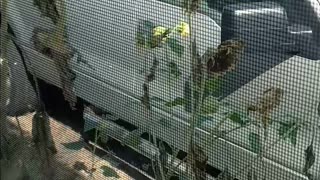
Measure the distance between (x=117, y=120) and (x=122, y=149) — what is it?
13cm

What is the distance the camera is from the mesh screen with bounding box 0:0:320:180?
226 cm

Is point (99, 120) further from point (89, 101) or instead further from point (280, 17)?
point (280, 17)

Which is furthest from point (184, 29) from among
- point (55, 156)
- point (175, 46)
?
point (55, 156)

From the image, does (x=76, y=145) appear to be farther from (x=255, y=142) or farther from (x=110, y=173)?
(x=255, y=142)

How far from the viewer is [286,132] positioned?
2221mm

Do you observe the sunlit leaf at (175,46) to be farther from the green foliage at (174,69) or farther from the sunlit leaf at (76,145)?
the sunlit leaf at (76,145)

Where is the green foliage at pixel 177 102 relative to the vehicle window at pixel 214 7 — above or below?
below

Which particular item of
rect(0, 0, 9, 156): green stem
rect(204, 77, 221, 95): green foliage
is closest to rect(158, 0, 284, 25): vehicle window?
rect(204, 77, 221, 95): green foliage

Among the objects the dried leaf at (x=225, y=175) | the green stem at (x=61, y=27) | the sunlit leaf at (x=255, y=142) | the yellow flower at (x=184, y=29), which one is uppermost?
the yellow flower at (x=184, y=29)

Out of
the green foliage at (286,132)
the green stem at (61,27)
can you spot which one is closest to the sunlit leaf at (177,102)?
the green foliage at (286,132)

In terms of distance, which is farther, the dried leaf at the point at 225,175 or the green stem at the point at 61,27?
the green stem at the point at 61,27

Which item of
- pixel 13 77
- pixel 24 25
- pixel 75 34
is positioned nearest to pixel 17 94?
pixel 13 77

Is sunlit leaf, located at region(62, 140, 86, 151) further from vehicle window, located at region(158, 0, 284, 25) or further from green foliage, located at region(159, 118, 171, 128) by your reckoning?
vehicle window, located at region(158, 0, 284, 25)

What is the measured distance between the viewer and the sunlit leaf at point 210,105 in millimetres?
2307
